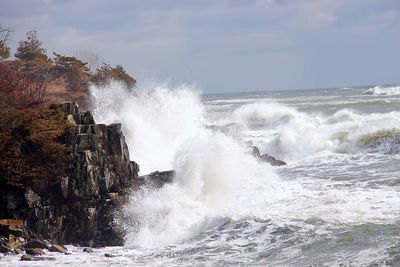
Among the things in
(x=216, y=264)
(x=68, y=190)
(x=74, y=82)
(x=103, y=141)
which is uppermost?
(x=74, y=82)

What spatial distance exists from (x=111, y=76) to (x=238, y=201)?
19.7m

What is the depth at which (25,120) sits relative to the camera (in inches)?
606

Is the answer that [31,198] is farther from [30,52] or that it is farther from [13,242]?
[30,52]

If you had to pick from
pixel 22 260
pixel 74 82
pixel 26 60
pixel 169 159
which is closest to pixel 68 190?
pixel 22 260

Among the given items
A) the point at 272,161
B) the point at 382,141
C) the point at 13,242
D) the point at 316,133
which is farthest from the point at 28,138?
the point at 316,133

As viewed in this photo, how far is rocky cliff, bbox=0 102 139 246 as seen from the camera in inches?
582

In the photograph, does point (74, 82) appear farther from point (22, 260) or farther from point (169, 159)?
point (22, 260)

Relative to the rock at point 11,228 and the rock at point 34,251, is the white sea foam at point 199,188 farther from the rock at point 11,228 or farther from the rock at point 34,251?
the rock at point 11,228

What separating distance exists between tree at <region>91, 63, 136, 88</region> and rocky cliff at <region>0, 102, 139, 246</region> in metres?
16.4

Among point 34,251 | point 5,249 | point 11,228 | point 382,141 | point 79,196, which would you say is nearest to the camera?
Answer: point 34,251

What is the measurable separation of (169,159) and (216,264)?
31.7 feet

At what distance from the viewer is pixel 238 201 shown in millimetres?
16312

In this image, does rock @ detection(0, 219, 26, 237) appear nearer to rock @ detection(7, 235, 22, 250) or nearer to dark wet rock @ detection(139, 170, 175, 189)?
rock @ detection(7, 235, 22, 250)

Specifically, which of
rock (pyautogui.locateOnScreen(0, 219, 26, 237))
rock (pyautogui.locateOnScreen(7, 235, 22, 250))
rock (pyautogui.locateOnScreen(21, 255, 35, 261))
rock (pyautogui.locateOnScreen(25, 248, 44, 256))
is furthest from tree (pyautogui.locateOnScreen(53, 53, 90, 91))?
rock (pyautogui.locateOnScreen(21, 255, 35, 261))
